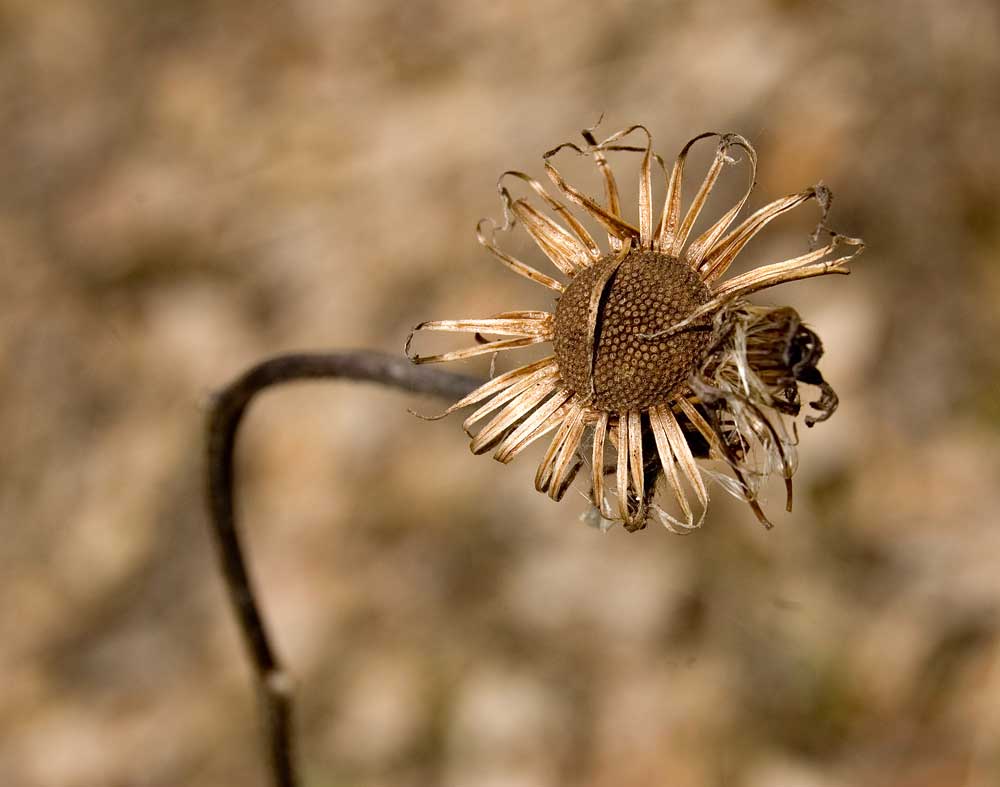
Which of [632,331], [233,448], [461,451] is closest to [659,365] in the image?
[632,331]

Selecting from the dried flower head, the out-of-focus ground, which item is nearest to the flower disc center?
the dried flower head

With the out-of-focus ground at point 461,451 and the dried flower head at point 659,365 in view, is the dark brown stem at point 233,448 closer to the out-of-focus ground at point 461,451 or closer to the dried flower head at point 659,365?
the dried flower head at point 659,365

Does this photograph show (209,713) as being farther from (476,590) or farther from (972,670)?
(972,670)

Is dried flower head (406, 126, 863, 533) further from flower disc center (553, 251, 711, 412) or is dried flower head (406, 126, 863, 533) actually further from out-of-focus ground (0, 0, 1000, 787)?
out-of-focus ground (0, 0, 1000, 787)

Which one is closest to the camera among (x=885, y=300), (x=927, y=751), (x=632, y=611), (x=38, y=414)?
(x=927, y=751)

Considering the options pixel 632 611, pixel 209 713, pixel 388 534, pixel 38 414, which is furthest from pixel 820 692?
pixel 38 414

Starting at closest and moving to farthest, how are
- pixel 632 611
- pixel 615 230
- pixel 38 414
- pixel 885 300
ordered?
pixel 615 230 < pixel 632 611 < pixel 885 300 < pixel 38 414

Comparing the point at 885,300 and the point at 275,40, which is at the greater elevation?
the point at 275,40
